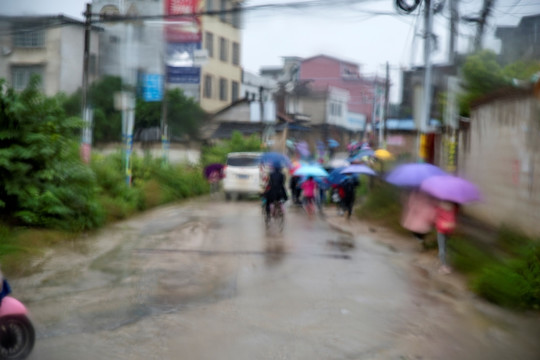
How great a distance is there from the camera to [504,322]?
Result: 7.98 metres

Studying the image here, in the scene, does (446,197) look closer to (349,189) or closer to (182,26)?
(349,189)

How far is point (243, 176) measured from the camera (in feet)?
87.7

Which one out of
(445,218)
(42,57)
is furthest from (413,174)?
(42,57)

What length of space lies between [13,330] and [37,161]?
27.2 ft

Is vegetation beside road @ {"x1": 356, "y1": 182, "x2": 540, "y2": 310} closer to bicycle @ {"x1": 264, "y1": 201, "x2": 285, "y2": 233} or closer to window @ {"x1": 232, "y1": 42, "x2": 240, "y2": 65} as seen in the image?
bicycle @ {"x1": 264, "y1": 201, "x2": 285, "y2": 233}

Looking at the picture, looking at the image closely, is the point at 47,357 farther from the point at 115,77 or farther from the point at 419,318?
the point at 115,77

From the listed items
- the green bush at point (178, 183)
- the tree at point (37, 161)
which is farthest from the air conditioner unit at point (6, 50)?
the tree at point (37, 161)

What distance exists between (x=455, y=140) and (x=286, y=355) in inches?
488

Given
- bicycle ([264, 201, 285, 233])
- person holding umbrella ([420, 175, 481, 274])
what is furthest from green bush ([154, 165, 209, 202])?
person holding umbrella ([420, 175, 481, 274])

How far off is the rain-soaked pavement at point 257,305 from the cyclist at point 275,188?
5.51ft

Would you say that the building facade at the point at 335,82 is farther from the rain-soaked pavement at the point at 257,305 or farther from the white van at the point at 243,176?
the rain-soaked pavement at the point at 257,305

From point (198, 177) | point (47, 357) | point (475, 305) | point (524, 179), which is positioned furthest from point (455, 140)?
point (198, 177)

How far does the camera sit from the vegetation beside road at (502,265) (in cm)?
838

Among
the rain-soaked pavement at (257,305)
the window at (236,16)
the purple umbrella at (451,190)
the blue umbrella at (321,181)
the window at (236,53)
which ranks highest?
the window at (236,53)
